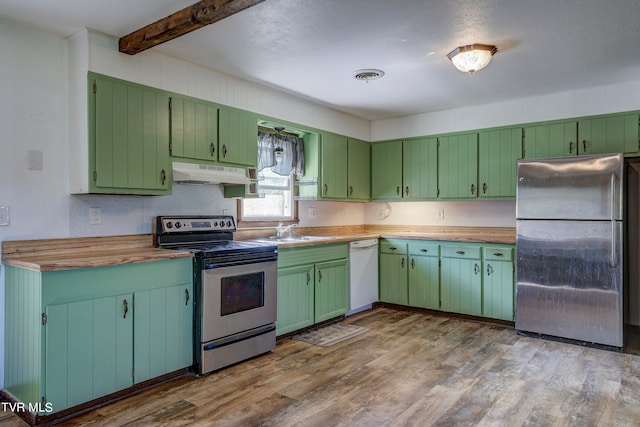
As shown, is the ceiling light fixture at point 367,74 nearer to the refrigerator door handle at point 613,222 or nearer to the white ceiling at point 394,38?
the white ceiling at point 394,38

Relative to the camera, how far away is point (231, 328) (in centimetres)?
314

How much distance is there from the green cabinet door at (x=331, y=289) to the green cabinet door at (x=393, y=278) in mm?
647

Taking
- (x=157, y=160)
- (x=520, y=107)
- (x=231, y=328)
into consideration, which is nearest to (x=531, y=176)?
(x=520, y=107)

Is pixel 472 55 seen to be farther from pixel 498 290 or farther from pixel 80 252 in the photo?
pixel 80 252

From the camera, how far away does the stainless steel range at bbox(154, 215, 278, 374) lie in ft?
9.78

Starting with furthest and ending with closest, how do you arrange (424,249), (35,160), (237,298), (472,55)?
1. (424,249)
2. (237,298)
3. (472,55)
4. (35,160)

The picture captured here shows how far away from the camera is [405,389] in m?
2.77


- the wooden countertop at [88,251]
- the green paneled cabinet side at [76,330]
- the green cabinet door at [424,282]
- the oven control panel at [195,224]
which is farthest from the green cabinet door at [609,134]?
the green paneled cabinet side at [76,330]

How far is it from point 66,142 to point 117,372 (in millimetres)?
1545

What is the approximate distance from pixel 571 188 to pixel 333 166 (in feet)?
7.62

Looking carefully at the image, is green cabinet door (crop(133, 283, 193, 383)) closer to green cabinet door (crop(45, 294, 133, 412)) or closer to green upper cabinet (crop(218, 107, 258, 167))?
green cabinet door (crop(45, 294, 133, 412))

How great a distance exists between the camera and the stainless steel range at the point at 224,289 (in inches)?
117

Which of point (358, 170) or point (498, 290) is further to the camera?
point (358, 170)

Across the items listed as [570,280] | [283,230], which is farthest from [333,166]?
[570,280]
